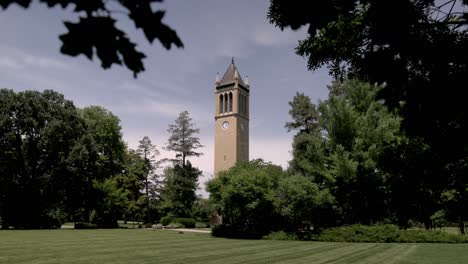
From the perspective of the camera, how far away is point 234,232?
110ft

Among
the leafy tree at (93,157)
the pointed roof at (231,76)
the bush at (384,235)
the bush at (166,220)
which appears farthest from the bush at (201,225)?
the bush at (384,235)

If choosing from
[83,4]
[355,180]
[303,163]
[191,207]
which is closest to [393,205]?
[355,180]

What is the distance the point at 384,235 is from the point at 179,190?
32.7 meters

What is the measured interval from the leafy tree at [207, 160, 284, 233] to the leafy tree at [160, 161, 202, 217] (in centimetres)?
2076

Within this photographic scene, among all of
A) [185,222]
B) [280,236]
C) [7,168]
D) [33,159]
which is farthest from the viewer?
[185,222]

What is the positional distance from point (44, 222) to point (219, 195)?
60.3 feet

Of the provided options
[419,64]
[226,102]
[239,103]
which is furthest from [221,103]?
[419,64]

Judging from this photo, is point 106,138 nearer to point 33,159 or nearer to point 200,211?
point 33,159

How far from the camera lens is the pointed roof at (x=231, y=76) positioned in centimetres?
6694

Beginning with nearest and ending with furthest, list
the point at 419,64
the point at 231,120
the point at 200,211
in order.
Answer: the point at 419,64 → the point at 200,211 → the point at 231,120

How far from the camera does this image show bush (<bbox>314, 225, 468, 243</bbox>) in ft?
93.1

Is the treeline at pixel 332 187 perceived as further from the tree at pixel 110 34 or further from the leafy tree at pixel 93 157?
the tree at pixel 110 34

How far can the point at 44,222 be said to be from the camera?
136 ft

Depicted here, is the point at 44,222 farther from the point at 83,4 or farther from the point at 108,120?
the point at 83,4
